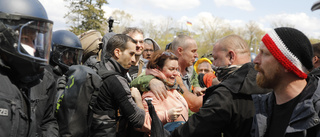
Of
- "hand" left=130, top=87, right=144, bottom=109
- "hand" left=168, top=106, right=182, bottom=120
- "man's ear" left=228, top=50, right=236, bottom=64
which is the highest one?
"man's ear" left=228, top=50, right=236, bottom=64

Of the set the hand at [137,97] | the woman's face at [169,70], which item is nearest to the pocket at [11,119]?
the hand at [137,97]

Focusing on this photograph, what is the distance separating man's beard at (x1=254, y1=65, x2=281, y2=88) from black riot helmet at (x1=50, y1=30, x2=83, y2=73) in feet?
9.44

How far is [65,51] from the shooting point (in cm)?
438

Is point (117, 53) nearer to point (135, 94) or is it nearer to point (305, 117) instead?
point (135, 94)

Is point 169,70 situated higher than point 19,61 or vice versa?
point 19,61

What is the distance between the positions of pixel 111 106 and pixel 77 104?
540 mm

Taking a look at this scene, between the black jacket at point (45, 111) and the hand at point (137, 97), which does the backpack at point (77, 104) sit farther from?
the hand at point (137, 97)

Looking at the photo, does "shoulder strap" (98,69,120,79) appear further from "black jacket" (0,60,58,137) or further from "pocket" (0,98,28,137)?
"pocket" (0,98,28,137)

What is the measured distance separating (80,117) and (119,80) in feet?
2.13

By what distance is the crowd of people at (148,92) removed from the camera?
1.94m

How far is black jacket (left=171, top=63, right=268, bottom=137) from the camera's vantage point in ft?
7.95

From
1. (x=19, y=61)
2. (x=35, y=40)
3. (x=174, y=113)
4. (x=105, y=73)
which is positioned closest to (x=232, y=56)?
(x=174, y=113)

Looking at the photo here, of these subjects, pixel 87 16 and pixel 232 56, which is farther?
pixel 87 16

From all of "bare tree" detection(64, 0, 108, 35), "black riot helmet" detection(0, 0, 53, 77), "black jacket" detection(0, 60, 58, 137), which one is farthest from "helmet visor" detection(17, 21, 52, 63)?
"bare tree" detection(64, 0, 108, 35)
